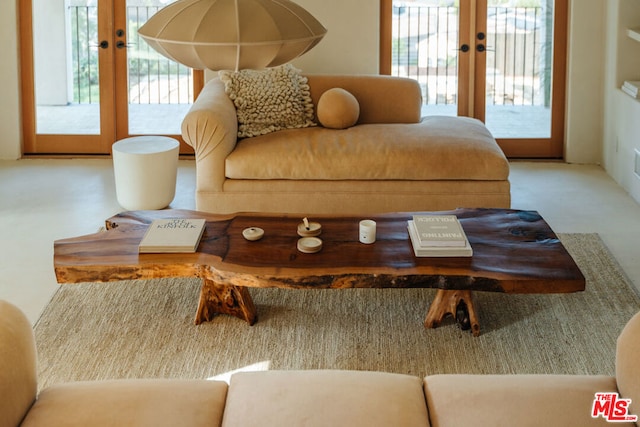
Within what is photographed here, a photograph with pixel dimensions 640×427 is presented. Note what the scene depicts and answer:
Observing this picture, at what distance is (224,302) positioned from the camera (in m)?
3.75

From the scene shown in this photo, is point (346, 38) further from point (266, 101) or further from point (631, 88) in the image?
point (631, 88)

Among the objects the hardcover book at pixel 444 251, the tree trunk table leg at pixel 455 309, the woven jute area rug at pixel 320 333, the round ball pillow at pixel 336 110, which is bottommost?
the woven jute area rug at pixel 320 333

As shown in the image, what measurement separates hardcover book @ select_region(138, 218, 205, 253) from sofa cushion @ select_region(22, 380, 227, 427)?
3.40 feet

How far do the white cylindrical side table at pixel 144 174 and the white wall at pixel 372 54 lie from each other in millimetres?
Answer: 1482

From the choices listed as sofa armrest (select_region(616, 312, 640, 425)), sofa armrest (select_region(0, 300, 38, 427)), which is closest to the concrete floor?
sofa armrest (select_region(0, 300, 38, 427))

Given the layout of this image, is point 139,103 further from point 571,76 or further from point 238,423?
point 238,423

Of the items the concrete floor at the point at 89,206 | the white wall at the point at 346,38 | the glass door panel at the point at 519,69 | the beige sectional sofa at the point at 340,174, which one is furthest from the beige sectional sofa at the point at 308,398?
the glass door panel at the point at 519,69

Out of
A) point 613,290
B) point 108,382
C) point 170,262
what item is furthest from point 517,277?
point 108,382

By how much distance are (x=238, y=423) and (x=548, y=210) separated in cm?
343

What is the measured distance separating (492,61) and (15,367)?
185 inches

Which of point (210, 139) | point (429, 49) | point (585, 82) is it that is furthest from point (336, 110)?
point (585, 82)

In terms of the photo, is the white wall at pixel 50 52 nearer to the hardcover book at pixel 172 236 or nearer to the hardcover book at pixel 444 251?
the hardcover book at pixel 172 236

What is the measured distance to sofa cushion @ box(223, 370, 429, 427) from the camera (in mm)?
2264

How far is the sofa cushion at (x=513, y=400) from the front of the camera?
7.40ft
